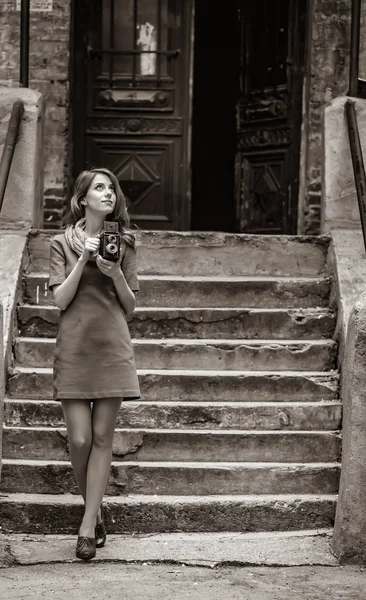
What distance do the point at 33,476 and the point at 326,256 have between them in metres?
2.62

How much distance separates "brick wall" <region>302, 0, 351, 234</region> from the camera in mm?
9414

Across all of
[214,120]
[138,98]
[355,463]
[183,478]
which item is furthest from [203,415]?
[214,120]

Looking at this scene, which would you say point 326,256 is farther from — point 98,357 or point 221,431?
point 98,357

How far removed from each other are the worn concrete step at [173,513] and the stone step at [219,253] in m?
1.93

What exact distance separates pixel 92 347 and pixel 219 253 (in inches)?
92.8

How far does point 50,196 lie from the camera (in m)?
9.48

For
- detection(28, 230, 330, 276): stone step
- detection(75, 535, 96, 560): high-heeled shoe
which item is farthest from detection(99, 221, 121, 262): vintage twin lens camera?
detection(28, 230, 330, 276): stone step

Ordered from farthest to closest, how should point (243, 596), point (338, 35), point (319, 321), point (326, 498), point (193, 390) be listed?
point (338, 35) < point (319, 321) < point (193, 390) < point (326, 498) < point (243, 596)

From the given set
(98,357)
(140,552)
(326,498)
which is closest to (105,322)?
(98,357)

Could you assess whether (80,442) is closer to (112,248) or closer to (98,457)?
(98,457)

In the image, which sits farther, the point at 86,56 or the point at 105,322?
the point at 86,56

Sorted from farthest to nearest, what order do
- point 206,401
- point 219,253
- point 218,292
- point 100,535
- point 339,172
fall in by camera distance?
point 339,172 → point 219,253 → point 218,292 → point 206,401 → point 100,535

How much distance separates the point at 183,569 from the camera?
4.76 m

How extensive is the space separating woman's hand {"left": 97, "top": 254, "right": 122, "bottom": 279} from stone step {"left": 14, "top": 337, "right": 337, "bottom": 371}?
1.57m
